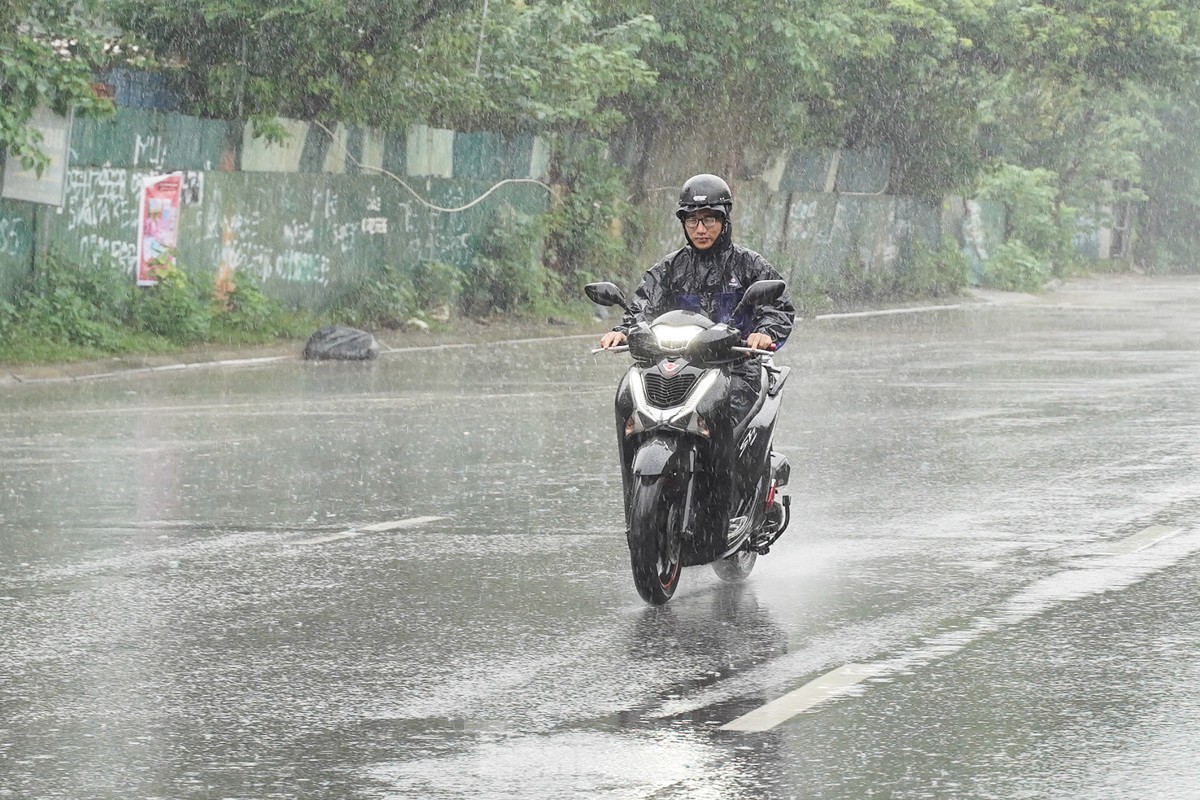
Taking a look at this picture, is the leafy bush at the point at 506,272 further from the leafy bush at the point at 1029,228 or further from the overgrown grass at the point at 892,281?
the leafy bush at the point at 1029,228

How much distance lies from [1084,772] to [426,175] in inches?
931

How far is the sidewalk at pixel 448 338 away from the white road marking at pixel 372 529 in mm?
9672

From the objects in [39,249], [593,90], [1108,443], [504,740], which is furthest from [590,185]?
[504,740]

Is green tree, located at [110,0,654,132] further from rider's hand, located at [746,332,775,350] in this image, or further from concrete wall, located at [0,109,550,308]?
rider's hand, located at [746,332,775,350]

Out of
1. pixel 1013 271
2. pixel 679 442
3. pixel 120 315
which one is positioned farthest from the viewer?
pixel 1013 271

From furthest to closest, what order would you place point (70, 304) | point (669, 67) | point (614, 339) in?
1. point (669, 67)
2. point (70, 304)
3. point (614, 339)

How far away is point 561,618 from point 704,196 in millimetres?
1839

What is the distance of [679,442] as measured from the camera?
8.36 m

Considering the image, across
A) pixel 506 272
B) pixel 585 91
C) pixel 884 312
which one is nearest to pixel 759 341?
pixel 506 272

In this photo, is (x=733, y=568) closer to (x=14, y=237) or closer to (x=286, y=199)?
(x=14, y=237)

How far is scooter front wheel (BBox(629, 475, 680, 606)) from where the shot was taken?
820cm

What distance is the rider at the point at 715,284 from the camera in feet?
28.8

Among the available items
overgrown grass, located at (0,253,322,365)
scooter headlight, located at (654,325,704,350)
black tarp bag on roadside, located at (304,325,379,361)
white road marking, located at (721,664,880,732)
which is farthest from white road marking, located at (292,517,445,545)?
black tarp bag on roadside, located at (304,325,379,361)

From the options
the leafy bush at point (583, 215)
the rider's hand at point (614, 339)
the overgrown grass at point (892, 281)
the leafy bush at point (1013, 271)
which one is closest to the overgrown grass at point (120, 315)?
the leafy bush at point (583, 215)
